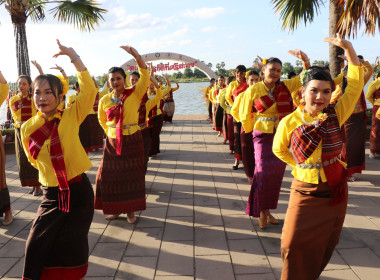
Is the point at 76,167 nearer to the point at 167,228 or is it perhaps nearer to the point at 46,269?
the point at 46,269

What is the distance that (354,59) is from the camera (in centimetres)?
260

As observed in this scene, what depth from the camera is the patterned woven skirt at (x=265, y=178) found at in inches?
163

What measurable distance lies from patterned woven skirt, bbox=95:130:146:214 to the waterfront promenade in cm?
25

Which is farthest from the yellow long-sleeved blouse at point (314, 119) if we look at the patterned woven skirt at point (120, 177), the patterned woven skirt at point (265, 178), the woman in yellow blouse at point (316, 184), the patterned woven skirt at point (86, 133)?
the patterned woven skirt at point (86, 133)

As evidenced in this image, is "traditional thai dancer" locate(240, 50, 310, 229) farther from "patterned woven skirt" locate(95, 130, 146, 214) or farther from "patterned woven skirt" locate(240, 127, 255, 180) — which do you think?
"patterned woven skirt" locate(95, 130, 146, 214)

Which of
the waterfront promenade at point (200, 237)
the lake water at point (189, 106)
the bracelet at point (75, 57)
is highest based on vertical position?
the bracelet at point (75, 57)

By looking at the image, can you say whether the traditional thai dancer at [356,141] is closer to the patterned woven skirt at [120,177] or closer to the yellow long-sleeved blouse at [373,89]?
the yellow long-sleeved blouse at [373,89]

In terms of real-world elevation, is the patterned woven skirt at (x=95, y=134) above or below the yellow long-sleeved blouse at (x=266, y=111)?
below

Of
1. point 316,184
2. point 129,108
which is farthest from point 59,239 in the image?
point 129,108

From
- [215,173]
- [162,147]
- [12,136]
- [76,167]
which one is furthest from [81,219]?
[12,136]

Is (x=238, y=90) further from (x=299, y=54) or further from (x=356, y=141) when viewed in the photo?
(x=299, y=54)

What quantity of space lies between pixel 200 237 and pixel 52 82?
2.29 meters

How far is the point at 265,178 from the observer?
4.15 meters

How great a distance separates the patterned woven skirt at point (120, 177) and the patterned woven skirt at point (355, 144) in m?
3.73
